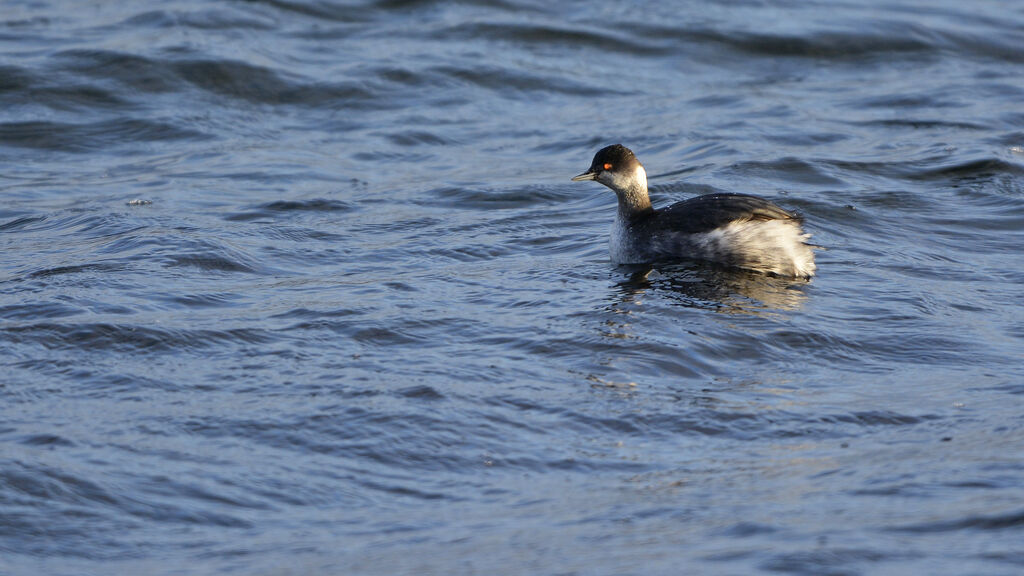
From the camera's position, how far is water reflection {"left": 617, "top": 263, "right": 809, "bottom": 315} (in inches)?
315

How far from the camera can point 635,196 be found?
9508 mm

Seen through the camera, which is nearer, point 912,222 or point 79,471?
point 79,471

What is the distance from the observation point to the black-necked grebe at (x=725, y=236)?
8664 mm

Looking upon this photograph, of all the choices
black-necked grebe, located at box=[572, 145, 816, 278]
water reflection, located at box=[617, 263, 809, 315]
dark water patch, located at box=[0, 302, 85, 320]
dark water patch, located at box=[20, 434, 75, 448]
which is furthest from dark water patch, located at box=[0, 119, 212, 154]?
dark water patch, located at box=[20, 434, 75, 448]

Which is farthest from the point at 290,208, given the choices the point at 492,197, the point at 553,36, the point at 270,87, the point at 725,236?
the point at 553,36

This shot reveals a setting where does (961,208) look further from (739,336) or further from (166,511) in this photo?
(166,511)

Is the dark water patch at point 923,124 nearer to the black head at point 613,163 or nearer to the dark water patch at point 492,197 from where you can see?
the dark water patch at point 492,197

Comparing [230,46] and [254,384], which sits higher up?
[230,46]

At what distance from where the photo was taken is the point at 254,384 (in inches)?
255

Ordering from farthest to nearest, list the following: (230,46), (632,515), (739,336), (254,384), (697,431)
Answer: (230,46) → (739,336) → (254,384) → (697,431) → (632,515)

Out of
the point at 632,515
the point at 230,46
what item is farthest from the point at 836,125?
the point at 632,515

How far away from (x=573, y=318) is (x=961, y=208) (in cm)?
454

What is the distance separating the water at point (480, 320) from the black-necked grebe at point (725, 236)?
0.19 m

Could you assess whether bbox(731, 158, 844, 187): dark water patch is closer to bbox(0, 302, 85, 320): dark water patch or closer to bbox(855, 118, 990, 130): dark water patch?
bbox(855, 118, 990, 130): dark water patch
